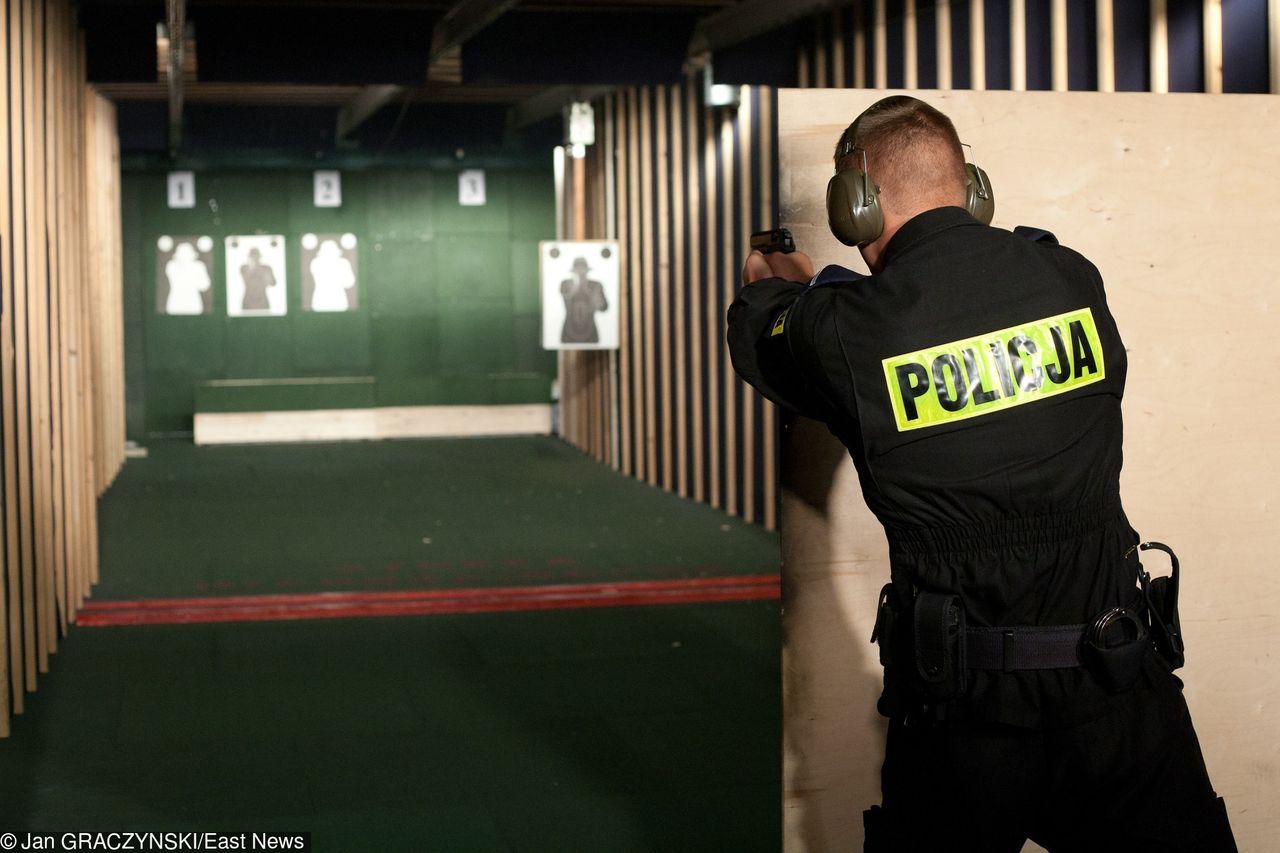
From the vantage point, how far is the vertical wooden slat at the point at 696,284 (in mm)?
9289

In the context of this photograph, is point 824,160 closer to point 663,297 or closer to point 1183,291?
point 1183,291

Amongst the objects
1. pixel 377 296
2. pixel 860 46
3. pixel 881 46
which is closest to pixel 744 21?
pixel 860 46

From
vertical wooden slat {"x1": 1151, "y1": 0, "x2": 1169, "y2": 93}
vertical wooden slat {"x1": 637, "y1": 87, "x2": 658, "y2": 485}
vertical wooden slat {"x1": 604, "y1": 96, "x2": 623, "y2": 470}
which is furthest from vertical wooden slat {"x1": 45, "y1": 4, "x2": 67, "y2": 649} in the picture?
vertical wooden slat {"x1": 604, "y1": 96, "x2": 623, "y2": 470}

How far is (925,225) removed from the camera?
203 centimetres

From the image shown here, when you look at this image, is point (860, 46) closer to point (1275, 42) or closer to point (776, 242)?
point (1275, 42)

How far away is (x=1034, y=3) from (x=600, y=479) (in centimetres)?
597

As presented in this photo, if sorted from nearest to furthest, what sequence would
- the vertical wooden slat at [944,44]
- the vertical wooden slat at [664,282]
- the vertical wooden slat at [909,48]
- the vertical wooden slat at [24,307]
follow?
the vertical wooden slat at [24,307] < the vertical wooden slat at [944,44] < the vertical wooden slat at [909,48] < the vertical wooden slat at [664,282]

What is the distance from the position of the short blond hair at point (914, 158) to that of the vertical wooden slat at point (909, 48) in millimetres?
4414

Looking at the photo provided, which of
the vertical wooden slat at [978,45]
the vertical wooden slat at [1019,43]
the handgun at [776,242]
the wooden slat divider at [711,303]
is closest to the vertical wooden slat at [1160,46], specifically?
the vertical wooden slat at [1019,43]

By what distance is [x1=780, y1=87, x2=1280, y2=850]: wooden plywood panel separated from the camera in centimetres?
262

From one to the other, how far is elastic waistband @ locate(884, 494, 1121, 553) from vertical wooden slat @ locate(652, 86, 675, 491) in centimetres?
801

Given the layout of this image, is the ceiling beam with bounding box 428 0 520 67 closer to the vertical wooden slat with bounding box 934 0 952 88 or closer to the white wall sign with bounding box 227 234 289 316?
the vertical wooden slat with bounding box 934 0 952 88

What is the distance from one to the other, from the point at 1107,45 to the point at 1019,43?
658 mm

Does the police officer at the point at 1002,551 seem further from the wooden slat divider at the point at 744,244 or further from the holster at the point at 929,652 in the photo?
the wooden slat divider at the point at 744,244
